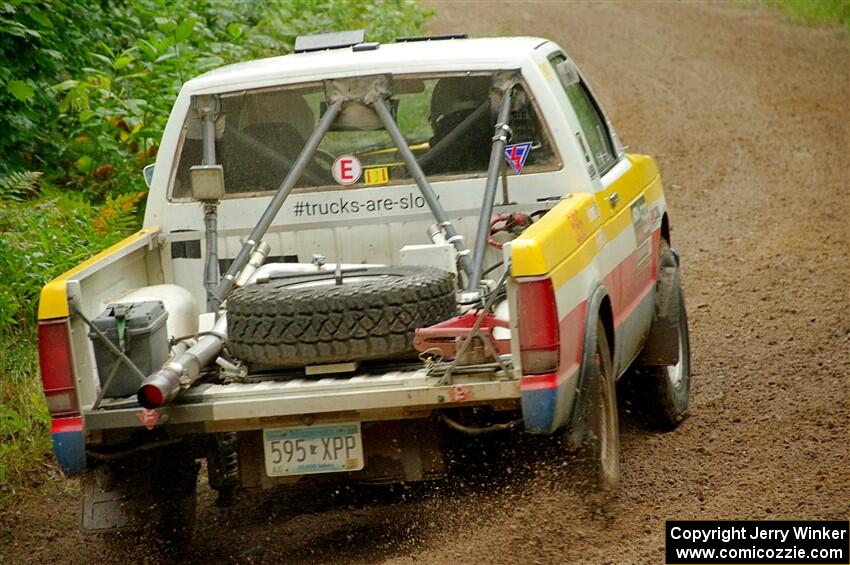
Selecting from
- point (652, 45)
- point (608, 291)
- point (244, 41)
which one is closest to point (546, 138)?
point (608, 291)

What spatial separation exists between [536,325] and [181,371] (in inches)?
48.2

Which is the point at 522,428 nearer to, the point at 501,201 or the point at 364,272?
the point at 364,272

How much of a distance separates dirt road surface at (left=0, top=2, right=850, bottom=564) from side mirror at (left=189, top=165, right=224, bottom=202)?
1.44 meters

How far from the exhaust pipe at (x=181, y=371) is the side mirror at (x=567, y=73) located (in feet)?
6.92

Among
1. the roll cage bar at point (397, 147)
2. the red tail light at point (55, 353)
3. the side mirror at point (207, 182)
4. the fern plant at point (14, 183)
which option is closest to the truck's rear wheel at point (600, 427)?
the roll cage bar at point (397, 147)

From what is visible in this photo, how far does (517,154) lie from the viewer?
229 inches

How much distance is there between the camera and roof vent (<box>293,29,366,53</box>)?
6.66 m

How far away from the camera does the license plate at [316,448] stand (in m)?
4.88

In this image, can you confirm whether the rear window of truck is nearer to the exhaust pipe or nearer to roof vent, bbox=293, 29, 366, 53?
roof vent, bbox=293, 29, 366, 53

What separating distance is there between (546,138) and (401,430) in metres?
1.56

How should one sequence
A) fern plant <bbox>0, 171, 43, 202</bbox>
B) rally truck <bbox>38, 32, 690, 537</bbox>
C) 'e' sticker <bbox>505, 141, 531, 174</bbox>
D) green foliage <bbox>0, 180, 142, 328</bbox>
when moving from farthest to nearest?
fern plant <bbox>0, 171, 43, 202</bbox>
green foliage <bbox>0, 180, 142, 328</bbox>
'e' sticker <bbox>505, 141, 531, 174</bbox>
rally truck <bbox>38, 32, 690, 537</bbox>

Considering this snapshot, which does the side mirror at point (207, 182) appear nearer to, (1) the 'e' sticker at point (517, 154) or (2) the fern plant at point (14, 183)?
(1) the 'e' sticker at point (517, 154)

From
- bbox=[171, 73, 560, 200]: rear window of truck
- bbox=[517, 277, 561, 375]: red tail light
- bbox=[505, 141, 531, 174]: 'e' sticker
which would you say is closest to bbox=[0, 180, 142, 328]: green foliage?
bbox=[171, 73, 560, 200]: rear window of truck

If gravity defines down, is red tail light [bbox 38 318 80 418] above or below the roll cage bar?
below
